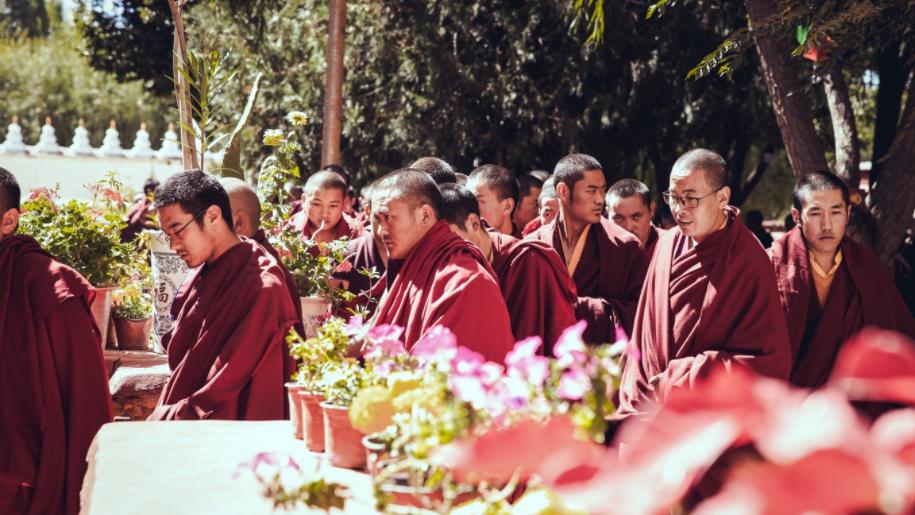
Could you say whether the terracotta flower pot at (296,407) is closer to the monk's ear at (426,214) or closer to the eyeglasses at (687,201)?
the monk's ear at (426,214)

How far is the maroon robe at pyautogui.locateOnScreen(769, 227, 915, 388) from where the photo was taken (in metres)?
4.91

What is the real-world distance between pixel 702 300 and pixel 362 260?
7.77 ft

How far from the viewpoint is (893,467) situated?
899 mm

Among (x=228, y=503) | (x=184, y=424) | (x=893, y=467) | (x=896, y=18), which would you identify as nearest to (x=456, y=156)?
(x=896, y=18)

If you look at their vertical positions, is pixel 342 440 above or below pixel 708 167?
below

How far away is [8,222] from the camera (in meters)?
4.11

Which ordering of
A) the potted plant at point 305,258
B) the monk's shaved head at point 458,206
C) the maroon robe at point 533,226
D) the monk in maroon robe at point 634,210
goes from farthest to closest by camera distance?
the maroon robe at point 533,226, the monk in maroon robe at point 634,210, the potted plant at point 305,258, the monk's shaved head at point 458,206

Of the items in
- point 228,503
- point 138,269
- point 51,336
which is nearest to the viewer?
point 228,503

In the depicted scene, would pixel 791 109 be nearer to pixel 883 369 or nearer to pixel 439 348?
pixel 439 348

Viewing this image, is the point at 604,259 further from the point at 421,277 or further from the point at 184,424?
the point at 184,424

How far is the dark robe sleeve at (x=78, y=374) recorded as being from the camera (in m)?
3.92

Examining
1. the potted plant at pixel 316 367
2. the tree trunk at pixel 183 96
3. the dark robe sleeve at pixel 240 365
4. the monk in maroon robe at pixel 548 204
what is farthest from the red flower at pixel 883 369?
the monk in maroon robe at pixel 548 204

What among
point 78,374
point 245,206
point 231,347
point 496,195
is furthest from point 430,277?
point 496,195

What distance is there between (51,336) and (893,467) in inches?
142
